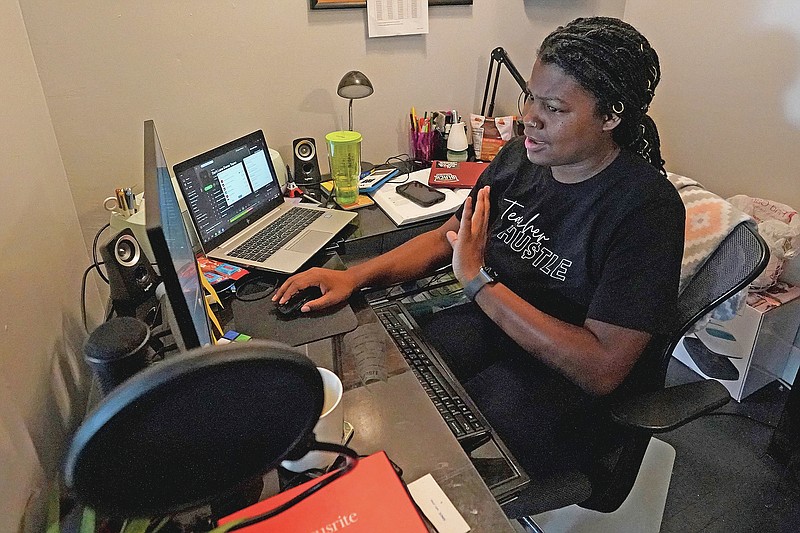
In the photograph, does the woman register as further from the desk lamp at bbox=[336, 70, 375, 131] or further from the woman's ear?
the desk lamp at bbox=[336, 70, 375, 131]

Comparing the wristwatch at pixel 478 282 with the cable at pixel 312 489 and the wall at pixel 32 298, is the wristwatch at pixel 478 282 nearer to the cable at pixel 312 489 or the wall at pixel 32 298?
the cable at pixel 312 489

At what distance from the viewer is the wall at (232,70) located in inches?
60.1

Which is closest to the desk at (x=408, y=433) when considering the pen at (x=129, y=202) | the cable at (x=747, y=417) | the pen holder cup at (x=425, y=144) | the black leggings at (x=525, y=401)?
the black leggings at (x=525, y=401)

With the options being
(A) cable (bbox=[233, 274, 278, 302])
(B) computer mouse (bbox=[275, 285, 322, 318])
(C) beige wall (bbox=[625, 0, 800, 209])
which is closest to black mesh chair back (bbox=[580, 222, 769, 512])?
(B) computer mouse (bbox=[275, 285, 322, 318])

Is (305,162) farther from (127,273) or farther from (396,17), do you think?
(127,273)

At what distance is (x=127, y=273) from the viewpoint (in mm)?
1148

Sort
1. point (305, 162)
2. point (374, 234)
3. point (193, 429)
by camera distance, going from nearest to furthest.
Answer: point (193, 429) < point (374, 234) < point (305, 162)

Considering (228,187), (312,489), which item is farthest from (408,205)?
(312,489)

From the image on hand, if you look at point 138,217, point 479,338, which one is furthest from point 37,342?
point 479,338

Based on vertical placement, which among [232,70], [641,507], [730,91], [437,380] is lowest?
[641,507]

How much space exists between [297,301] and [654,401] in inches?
28.5

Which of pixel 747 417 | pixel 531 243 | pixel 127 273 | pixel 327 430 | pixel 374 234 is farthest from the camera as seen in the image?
pixel 747 417

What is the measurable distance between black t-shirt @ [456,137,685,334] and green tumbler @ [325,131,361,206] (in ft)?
1.54

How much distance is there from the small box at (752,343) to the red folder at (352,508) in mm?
1669
